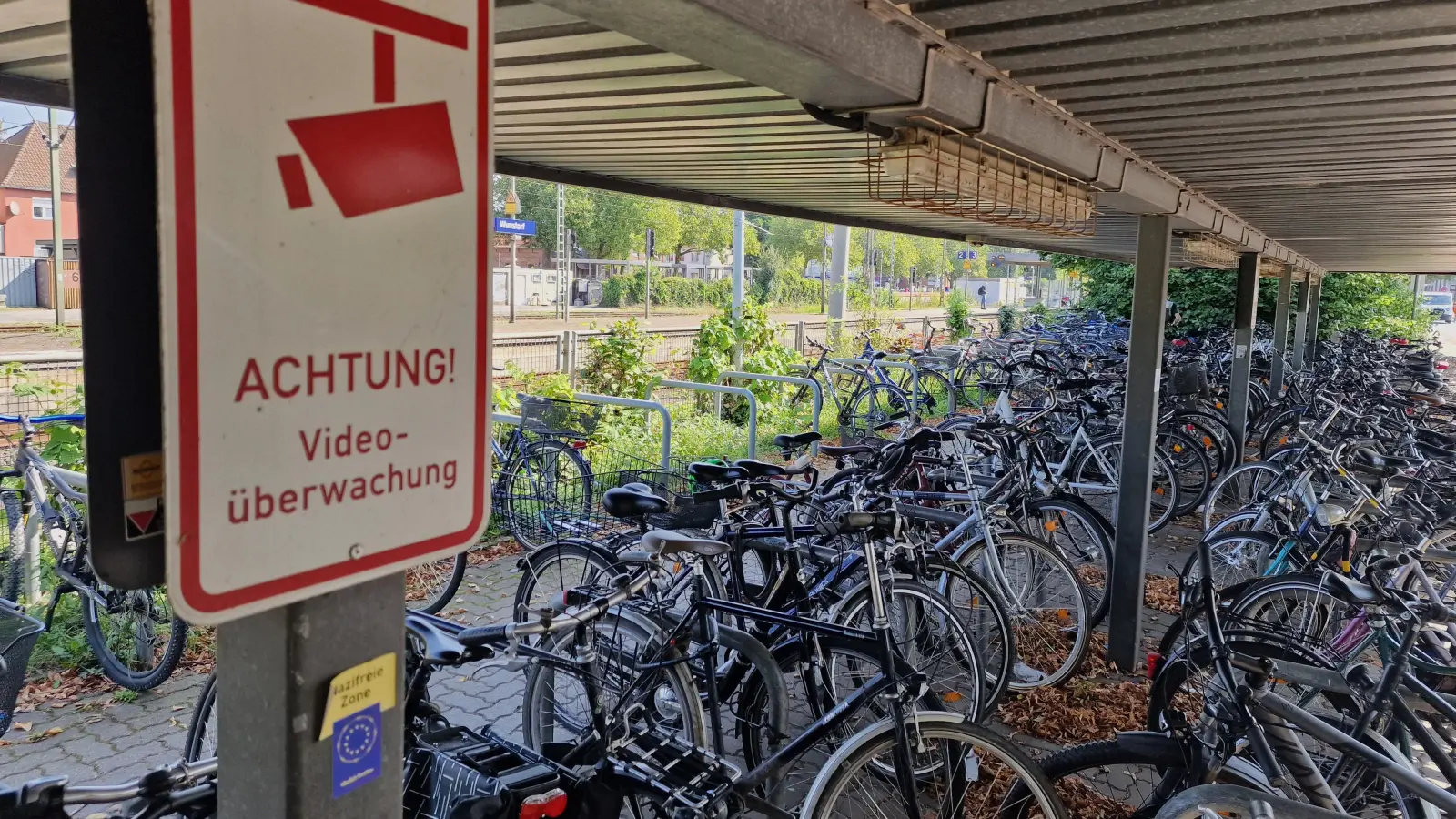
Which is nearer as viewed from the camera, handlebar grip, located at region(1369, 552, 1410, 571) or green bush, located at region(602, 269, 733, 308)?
handlebar grip, located at region(1369, 552, 1410, 571)

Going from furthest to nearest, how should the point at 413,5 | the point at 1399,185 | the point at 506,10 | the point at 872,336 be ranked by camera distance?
1. the point at 872,336
2. the point at 1399,185
3. the point at 506,10
4. the point at 413,5

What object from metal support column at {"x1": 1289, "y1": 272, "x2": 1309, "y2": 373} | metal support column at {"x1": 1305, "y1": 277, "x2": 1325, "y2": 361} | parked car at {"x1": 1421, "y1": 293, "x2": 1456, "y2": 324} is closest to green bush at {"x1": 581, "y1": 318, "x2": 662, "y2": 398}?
metal support column at {"x1": 1289, "y1": 272, "x2": 1309, "y2": 373}

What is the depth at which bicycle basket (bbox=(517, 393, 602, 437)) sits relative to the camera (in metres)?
5.91

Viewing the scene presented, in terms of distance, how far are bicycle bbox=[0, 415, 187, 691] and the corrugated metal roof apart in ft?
12.7

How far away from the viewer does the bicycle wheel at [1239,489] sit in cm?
580

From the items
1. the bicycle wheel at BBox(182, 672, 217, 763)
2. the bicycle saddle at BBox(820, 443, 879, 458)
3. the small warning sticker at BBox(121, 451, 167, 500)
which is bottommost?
the bicycle wheel at BBox(182, 672, 217, 763)

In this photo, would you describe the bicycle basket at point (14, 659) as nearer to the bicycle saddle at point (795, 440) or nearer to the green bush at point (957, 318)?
the bicycle saddle at point (795, 440)

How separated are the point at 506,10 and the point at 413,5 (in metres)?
1.62

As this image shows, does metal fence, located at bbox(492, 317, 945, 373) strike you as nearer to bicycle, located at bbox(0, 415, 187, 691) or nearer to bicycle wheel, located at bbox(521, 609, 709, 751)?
bicycle, located at bbox(0, 415, 187, 691)

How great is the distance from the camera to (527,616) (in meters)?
2.35

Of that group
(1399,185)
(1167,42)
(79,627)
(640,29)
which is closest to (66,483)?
(79,627)

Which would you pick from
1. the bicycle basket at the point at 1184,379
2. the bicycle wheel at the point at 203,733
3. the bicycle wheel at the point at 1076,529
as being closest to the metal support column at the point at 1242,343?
the bicycle basket at the point at 1184,379

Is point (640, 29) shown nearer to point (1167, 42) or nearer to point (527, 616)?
point (527, 616)

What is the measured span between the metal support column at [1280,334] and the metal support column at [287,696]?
11.8 m
